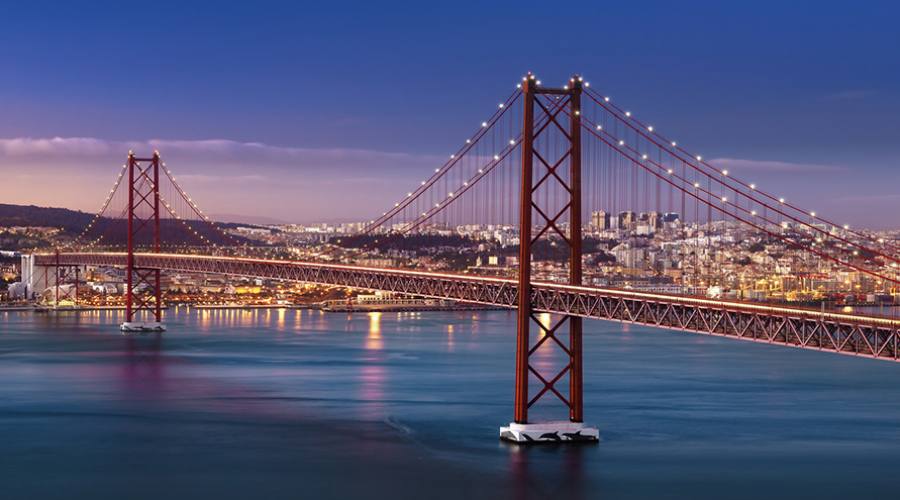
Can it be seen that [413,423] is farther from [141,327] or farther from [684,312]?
[141,327]

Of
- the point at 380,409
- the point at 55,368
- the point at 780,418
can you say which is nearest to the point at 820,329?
the point at 780,418

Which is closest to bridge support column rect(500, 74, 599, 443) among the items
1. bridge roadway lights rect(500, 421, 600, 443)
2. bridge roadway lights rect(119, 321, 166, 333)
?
bridge roadway lights rect(500, 421, 600, 443)

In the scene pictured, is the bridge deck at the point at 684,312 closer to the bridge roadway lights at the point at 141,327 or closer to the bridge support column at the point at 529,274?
the bridge support column at the point at 529,274

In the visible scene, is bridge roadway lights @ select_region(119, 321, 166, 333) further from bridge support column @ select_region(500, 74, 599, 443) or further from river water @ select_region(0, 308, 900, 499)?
bridge support column @ select_region(500, 74, 599, 443)

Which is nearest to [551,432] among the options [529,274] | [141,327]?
[529,274]

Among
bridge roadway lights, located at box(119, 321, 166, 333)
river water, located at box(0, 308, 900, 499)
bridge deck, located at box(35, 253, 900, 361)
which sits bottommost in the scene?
river water, located at box(0, 308, 900, 499)

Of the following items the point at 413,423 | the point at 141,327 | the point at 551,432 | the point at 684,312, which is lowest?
→ the point at 413,423

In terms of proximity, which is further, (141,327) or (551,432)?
(141,327)

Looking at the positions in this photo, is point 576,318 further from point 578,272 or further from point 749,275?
point 749,275
